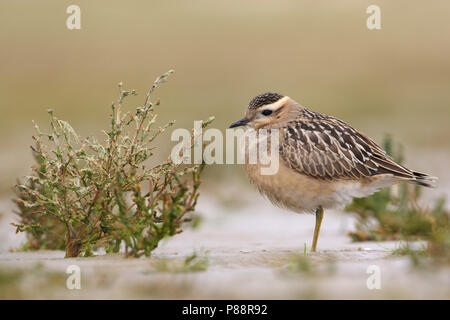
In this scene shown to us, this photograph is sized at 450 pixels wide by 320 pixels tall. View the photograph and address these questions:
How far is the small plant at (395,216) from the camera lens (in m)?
8.20

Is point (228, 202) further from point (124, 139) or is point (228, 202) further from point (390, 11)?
point (390, 11)

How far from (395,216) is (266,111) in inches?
100

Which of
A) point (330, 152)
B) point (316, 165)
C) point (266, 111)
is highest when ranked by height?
point (266, 111)

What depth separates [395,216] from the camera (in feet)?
27.9

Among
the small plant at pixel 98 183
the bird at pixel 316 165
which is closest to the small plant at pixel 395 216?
the bird at pixel 316 165

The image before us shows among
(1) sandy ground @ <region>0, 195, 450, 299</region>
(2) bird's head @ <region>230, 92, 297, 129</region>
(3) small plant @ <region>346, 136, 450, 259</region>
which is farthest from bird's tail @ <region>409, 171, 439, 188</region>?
(2) bird's head @ <region>230, 92, 297, 129</region>

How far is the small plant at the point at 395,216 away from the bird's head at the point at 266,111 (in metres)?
1.87

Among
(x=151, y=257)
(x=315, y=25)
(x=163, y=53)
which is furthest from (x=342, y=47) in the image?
(x=151, y=257)

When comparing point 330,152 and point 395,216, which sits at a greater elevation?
point 330,152

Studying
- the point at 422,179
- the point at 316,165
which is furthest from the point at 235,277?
the point at 422,179

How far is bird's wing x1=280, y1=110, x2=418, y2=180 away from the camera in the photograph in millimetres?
6945

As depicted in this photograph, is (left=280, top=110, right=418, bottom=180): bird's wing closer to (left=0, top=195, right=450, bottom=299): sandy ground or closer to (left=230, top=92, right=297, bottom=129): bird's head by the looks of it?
(left=230, top=92, right=297, bottom=129): bird's head

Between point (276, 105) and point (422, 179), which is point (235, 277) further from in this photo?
point (422, 179)

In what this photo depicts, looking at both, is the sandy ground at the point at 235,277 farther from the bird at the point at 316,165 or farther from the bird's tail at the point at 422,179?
the bird's tail at the point at 422,179
